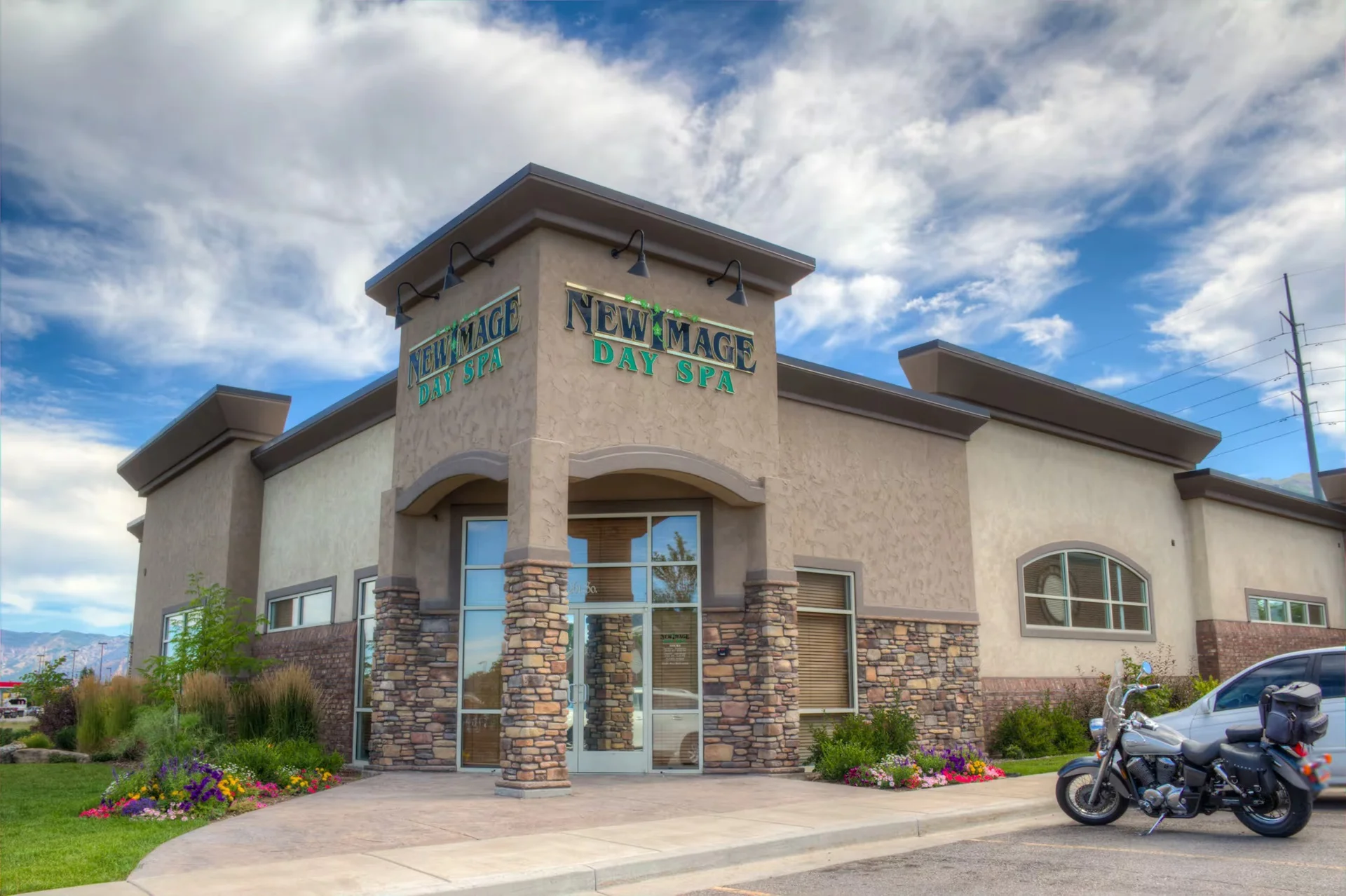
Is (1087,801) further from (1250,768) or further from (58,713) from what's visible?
(58,713)

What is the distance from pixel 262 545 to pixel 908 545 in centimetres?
1441

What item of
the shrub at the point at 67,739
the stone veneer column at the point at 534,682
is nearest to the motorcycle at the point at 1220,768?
the stone veneer column at the point at 534,682

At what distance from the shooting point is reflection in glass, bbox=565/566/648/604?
677 inches

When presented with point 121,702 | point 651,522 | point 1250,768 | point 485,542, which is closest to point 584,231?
point 651,522

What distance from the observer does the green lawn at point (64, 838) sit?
8.66 m

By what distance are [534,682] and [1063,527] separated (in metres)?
13.3

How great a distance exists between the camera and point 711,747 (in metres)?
16.6

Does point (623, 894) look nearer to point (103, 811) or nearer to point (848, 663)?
point (103, 811)

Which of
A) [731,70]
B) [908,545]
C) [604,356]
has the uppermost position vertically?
[731,70]

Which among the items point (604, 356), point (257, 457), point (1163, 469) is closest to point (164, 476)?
point (257, 457)

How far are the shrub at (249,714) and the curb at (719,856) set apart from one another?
34.3 feet

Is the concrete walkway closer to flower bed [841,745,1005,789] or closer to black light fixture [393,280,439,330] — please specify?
flower bed [841,745,1005,789]

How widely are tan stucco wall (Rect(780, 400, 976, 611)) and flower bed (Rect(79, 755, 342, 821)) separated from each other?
357 inches

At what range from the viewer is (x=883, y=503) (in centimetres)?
1966
